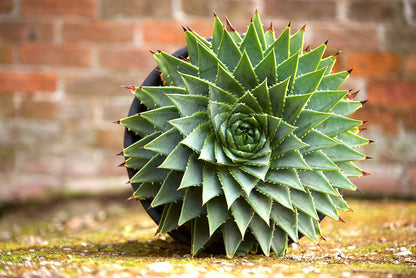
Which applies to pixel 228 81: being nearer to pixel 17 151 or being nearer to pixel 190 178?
pixel 190 178

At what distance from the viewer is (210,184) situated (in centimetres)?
132

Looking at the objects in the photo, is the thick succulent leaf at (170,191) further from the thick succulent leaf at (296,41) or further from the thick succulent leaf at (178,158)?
the thick succulent leaf at (296,41)

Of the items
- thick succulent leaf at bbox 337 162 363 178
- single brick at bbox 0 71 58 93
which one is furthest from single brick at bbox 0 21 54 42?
thick succulent leaf at bbox 337 162 363 178

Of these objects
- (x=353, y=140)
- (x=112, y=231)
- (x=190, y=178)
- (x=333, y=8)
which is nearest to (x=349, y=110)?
(x=353, y=140)

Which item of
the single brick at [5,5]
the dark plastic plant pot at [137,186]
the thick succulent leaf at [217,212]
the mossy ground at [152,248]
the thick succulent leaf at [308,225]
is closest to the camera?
the mossy ground at [152,248]

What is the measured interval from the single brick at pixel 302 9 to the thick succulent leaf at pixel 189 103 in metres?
1.75

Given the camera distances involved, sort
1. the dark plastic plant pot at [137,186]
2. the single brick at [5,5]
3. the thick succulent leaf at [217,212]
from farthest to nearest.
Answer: the single brick at [5,5] → the dark plastic plant pot at [137,186] → the thick succulent leaf at [217,212]

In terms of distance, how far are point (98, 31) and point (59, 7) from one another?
0.27 m

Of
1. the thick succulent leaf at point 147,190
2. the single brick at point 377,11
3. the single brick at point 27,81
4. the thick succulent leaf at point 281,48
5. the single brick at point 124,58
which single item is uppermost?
the single brick at point 377,11

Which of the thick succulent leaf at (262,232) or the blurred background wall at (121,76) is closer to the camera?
the thick succulent leaf at (262,232)

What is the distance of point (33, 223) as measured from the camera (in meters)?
2.71

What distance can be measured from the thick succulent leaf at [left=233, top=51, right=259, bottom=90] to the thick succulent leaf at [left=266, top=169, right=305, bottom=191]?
0.26m

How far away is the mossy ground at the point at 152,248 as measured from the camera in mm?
1240

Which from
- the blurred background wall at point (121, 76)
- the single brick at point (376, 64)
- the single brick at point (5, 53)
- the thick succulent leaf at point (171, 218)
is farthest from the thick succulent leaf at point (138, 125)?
the single brick at point (376, 64)
